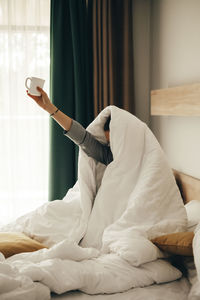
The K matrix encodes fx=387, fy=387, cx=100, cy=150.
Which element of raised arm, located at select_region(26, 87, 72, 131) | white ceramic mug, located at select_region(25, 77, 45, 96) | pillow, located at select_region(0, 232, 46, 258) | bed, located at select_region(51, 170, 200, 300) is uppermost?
white ceramic mug, located at select_region(25, 77, 45, 96)

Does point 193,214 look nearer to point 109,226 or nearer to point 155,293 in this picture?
point 109,226

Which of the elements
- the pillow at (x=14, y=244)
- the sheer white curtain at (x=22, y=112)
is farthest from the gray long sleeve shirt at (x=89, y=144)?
the sheer white curtain at (x=22, y=112)

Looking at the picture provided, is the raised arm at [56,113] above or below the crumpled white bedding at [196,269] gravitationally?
above

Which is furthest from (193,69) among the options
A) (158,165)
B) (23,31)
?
(23,31)

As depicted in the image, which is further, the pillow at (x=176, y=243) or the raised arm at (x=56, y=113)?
the raised arm at (x=56, y=113)

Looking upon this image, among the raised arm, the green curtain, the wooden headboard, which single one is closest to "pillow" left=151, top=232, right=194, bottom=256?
the wooden headboard

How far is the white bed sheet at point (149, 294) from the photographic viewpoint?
59.3 inches

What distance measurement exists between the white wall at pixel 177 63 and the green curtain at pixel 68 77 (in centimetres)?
59

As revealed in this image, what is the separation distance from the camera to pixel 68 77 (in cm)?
343

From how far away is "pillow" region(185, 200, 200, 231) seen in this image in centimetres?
198

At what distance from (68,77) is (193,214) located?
1855 millimetres

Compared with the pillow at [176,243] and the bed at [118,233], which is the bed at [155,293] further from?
the pillow at [176,243]

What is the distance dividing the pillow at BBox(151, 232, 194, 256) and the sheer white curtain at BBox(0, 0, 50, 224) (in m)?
2.04

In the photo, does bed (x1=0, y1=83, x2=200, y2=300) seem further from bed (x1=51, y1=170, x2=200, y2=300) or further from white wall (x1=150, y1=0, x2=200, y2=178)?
white wall (x1=150, y1=0, x2=200, y2=178)
